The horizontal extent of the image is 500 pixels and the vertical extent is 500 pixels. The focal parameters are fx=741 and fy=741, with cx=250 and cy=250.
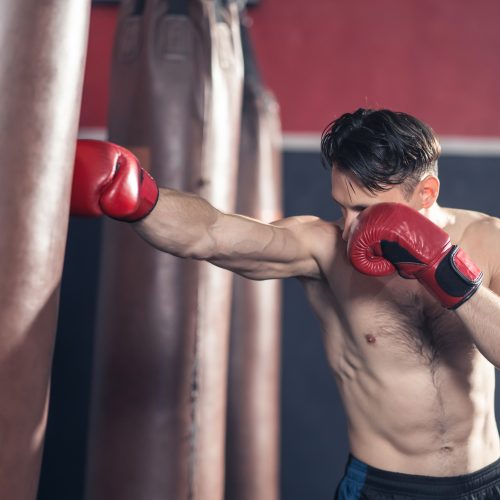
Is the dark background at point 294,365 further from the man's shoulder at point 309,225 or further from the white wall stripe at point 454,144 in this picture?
the man's shoulder at point 309,225

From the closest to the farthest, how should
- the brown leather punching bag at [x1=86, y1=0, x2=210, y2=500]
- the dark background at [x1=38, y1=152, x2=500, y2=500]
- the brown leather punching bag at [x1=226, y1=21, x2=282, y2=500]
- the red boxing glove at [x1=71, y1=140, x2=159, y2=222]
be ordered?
the red boxing glove at [x1=71, y1=140, x2=159, y2=222]
the brown leather punching bag at [x1=86, y1=0, x2=210, y2=500]
the brown leather punching bag at [x1=226, y1=21, x2=282, y2=500]
the dark background at [x1=38, y1=152, x2=500, y2=500]

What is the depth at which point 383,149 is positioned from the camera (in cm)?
171

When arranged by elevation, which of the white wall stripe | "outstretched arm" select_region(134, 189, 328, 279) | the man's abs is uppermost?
the white wall stripe

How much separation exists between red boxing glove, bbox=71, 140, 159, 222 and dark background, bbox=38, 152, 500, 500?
2241 millimetres

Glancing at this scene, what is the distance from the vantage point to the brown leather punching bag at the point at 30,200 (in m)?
1.37

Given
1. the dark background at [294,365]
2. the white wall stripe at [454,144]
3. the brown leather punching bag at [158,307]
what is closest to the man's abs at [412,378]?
the brown leather punching bag at [158,307]

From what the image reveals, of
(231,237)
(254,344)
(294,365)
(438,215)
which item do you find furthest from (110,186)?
(294,365)

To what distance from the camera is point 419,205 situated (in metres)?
1.77

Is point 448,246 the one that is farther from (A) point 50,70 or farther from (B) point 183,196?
(A) point 50,70

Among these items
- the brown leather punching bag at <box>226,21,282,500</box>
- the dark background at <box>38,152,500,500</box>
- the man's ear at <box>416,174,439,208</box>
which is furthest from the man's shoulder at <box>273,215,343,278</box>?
the dark background at <box>38,152,500,500</box>

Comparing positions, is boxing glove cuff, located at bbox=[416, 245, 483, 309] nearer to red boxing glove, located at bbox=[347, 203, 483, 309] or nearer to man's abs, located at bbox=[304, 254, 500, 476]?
red boxing glove, located at bbox=[347, 203, 483, 309]

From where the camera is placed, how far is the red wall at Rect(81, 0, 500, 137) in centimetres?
403

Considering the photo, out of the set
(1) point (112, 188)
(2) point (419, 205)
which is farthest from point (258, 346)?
(1) point (112, 188)

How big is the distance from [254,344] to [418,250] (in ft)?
5.19
